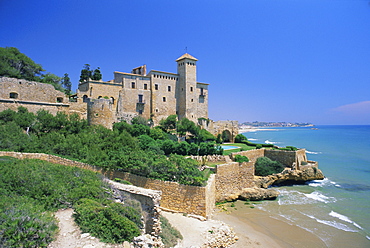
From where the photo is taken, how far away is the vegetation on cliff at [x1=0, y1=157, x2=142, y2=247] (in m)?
5.39

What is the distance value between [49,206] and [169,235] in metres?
4.15

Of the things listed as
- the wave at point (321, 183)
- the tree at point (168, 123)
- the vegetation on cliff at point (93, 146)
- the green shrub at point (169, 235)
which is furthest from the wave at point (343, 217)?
the tree at point (168, 123)

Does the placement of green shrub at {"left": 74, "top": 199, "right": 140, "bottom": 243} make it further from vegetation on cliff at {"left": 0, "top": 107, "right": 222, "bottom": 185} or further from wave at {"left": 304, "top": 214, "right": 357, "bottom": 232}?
wave at {"left": 304, "top": 214, "right": 357, "bottom": 232}

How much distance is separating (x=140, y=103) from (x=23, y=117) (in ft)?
52.3

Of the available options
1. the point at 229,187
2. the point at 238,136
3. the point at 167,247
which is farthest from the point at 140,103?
the point at 167,247

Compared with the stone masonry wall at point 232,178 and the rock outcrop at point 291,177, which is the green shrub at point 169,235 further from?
the rock outcrop at point 291,177

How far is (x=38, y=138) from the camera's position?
1686 cm

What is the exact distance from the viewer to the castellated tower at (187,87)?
35406mm

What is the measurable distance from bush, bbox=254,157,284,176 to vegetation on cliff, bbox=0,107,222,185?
4.03 metres

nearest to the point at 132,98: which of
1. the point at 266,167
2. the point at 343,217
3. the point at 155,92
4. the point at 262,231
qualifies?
the point at 155,92

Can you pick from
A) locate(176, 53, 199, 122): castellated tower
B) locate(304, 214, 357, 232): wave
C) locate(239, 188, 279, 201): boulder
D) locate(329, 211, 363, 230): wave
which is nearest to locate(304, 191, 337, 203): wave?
locate(329, 211, 363, 230): wave

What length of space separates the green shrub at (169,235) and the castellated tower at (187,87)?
26608 mm

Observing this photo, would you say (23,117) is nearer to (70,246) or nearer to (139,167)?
(139,167)

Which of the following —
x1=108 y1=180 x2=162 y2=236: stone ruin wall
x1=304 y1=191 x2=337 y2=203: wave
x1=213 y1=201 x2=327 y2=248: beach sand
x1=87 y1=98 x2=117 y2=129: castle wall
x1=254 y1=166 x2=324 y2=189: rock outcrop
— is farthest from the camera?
x1=87 y1=98 x2=117 y2=129: castle wall
